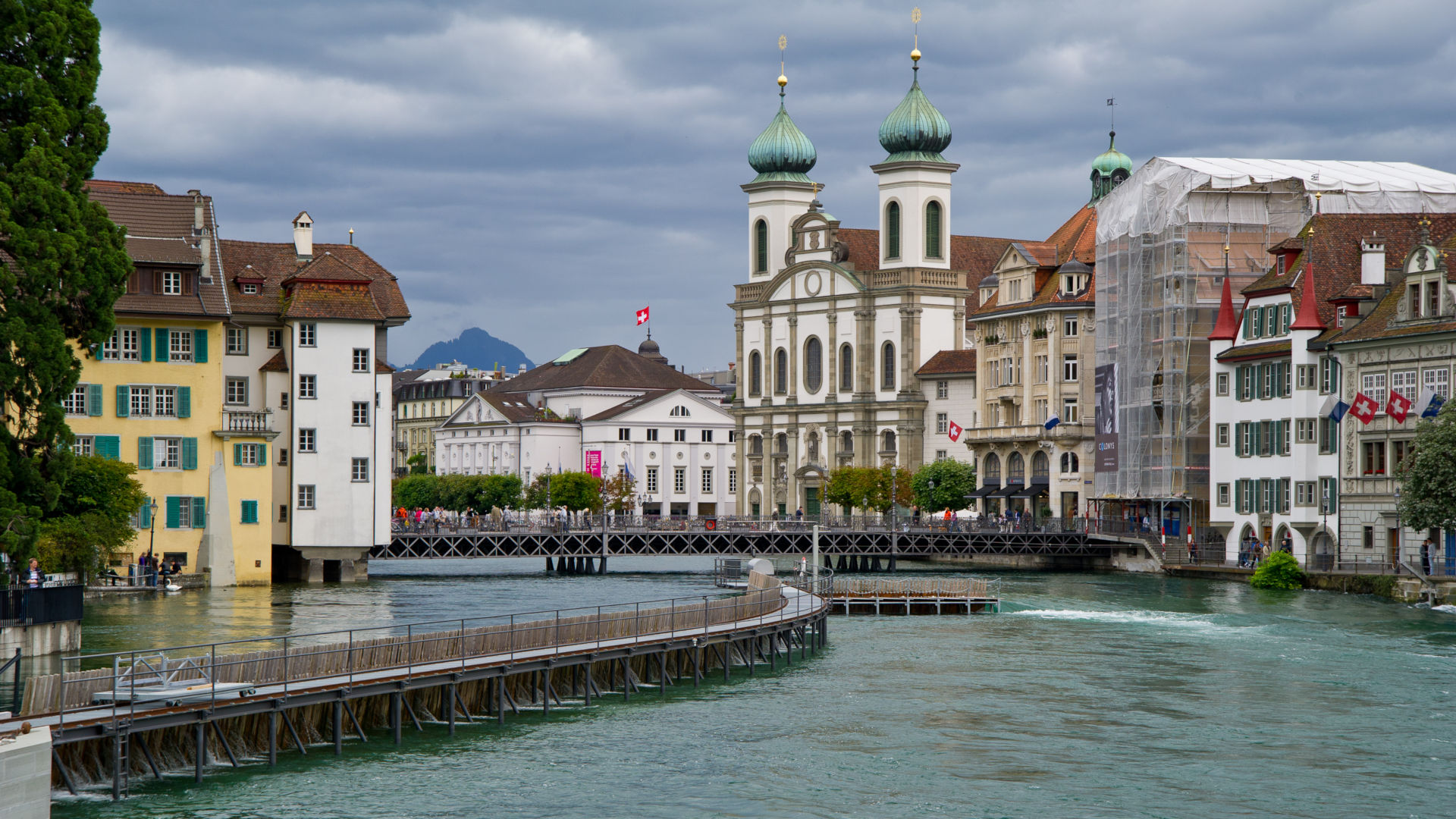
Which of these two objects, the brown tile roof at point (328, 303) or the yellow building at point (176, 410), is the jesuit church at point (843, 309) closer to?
the brown tile roof at point (328, 303)

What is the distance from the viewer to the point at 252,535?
7700cm

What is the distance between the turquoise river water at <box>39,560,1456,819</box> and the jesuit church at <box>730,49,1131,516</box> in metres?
72.7

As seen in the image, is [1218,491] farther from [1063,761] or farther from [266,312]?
[1063,761]

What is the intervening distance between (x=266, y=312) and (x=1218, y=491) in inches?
1581

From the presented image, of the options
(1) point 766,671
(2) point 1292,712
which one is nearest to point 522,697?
(1) point 766,671

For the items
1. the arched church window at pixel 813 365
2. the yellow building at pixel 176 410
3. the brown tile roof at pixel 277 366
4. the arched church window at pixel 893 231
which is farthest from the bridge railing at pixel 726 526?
the arched church window at pixel 813 365

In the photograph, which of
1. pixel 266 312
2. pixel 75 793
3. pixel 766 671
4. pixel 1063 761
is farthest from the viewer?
pixel 266 312

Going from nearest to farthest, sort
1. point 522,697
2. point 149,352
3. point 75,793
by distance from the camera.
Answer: point 75,793, point 522,697, point 149,352

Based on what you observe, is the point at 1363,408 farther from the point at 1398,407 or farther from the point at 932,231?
the point at 932,231

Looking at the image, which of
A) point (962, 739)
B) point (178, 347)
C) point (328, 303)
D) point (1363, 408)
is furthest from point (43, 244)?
point (1363, 408)

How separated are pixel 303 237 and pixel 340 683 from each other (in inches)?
2135

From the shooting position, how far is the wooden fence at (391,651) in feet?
99.8

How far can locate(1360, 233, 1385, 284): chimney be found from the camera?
250 ft

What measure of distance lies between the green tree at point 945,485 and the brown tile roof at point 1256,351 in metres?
38.8
